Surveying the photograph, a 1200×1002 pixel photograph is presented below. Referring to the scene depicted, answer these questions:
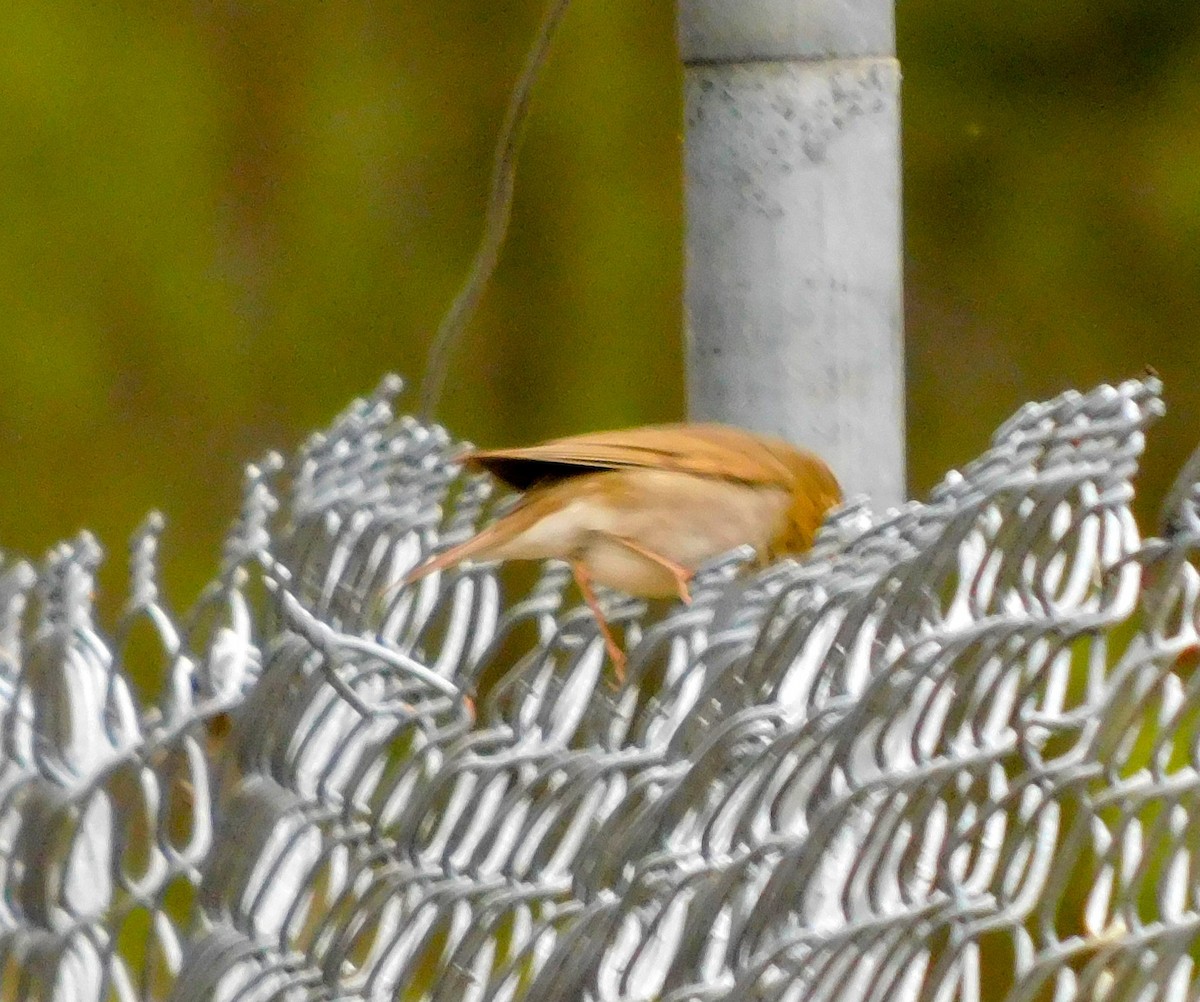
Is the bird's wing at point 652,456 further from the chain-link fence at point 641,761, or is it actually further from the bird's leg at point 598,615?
the chain-link fence at point 641,761

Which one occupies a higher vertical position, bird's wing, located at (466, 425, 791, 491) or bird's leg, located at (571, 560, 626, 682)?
bird's wing, located at (466, 425, 791, 491)

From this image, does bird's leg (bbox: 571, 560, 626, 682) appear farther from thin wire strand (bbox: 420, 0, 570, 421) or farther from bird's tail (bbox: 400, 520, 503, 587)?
thin wire strand (bbox: 420, 0, 570, 421)

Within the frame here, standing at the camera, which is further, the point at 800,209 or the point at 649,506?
the point at 649,506

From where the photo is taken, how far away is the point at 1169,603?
152cm

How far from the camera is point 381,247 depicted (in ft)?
21.7

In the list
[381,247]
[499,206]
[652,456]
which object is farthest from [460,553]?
[381,247]

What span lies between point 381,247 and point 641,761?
5.02m

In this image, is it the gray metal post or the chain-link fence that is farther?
the gray metal post

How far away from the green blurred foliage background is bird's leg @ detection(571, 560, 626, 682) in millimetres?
3357

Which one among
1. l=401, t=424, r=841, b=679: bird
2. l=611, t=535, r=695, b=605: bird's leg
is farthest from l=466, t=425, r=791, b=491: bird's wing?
l=611, t=535, r=695, b=605: bird's leg

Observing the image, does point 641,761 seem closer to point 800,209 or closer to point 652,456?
point 800,209

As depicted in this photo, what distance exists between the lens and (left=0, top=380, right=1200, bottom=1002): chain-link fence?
5.40 ft

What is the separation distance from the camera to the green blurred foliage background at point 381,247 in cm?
613

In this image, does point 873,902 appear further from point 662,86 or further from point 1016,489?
point 662,86
